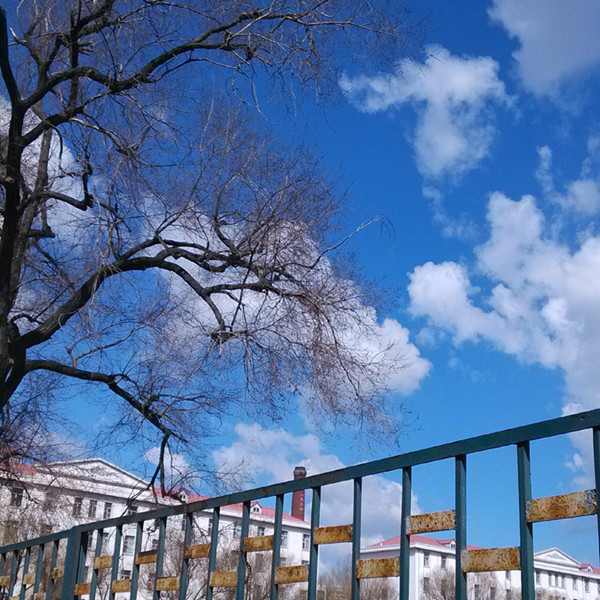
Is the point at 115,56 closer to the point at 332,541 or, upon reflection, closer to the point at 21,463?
the point at 332,541

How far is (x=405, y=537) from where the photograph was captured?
337 cm

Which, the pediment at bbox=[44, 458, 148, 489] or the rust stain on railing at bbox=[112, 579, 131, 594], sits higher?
the pediment at bbox=[44, 458, 148, 489]

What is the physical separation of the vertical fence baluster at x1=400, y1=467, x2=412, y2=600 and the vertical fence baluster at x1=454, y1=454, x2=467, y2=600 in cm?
29

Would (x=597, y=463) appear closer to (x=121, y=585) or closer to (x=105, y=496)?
(x=121, y=585)

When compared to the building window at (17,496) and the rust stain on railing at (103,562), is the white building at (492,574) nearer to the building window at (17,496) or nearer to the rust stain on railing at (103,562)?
the rust stain on railing at (103,562)

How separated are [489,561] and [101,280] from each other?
6062 mm

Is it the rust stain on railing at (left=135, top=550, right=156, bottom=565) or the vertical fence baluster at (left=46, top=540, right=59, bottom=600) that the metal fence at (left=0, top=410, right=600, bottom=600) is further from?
the vertical fence baluster at (left=46, top=540, right=59, bottom=600)

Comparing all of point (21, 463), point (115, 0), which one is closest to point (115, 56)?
point (115, 0)

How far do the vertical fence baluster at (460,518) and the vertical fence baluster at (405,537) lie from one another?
0.29 metres

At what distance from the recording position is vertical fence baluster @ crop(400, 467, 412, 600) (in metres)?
3.31

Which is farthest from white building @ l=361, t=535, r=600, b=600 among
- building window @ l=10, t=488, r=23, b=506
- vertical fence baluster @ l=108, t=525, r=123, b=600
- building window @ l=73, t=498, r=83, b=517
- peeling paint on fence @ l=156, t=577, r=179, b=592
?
building window @ l=73, t=498, r=83, b=517

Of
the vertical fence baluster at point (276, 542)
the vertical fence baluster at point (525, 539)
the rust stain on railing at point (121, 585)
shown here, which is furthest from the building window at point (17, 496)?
the vertical fence baluster at point (525, 539)

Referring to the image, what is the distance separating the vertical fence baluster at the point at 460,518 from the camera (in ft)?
9.86

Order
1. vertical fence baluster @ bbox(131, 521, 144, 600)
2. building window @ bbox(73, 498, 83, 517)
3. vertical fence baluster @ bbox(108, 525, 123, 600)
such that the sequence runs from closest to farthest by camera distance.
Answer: vertical fence baluster @ bbox(131, 521, 144, 600) → vertical fence baluster @ bbox(108, 525, 123, 600) → building window @ bbox(73, 498, 83, 517)
